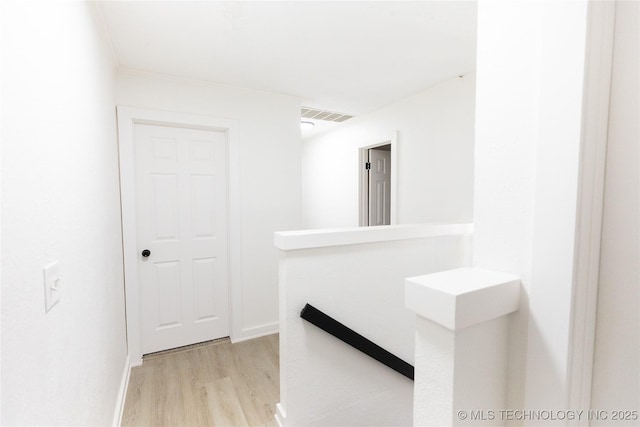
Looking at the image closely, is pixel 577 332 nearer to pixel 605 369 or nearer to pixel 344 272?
pixel 605 369

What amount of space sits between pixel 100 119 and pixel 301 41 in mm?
1241

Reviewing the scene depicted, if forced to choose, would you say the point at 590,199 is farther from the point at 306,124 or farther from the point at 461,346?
the point at 306,124

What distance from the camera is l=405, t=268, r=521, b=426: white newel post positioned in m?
0.60

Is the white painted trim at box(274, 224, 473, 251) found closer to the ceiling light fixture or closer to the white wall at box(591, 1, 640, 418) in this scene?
the white wall at box(591, 1, 640, 418)

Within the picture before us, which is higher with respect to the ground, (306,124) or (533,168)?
(306,124)

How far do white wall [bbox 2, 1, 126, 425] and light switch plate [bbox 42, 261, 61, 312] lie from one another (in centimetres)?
2

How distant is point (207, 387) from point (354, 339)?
4.02 feet

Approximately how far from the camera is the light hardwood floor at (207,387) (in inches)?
72.6

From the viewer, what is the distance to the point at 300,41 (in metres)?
1.89

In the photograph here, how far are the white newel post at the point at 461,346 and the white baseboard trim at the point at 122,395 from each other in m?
1.88

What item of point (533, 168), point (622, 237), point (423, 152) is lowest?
point (622, 237)

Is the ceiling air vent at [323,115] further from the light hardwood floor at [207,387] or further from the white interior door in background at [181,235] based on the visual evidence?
the light hardwood floor at [207,387]

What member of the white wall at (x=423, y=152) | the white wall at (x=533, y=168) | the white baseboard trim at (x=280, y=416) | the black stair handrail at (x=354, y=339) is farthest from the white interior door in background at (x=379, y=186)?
the white wall at (x=533, y=168)

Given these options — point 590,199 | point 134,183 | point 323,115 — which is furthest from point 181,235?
point 590,199
